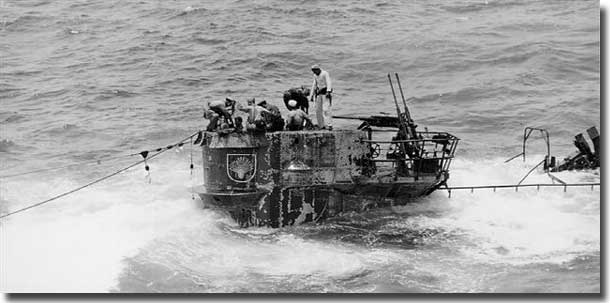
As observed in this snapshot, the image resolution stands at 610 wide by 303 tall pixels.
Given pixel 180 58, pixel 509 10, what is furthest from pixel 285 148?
pixel 509 10

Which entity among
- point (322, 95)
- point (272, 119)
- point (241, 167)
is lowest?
point (241, 167)

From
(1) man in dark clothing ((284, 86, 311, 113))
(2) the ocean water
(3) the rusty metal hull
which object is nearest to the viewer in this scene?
(2) the ocean water

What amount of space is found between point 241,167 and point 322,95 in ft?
8.75

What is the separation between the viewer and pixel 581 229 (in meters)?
20.8

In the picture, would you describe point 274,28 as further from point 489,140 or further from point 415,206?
point 415,206

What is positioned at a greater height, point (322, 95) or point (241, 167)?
point (322, 95)

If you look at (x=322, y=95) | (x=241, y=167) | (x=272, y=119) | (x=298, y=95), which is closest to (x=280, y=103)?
(x=298, y=95)

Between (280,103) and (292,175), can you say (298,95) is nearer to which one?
(292,175)

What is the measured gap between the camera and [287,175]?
67.4ft

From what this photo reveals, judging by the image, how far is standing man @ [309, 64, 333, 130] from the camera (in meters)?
21.0

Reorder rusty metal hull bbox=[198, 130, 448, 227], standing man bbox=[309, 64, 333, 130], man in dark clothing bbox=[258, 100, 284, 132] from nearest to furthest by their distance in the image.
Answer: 1. rusty metal hull bbox=[198, 130, 448, 227]
2. man in dark clothing bbox=[258, 100, 284, 132]
3. standing man bbox=[309, 64, 333, 130]

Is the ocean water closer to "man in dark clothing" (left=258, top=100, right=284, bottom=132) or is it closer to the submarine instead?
the submarine

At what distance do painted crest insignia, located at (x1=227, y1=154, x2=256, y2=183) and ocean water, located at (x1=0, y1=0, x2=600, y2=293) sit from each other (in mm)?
1351

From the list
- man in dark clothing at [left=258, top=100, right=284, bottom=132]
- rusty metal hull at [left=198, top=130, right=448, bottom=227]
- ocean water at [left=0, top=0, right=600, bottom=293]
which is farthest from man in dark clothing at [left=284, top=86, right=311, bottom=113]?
A: ocean water at [left=0, top=0, right=600, bottom=293]
